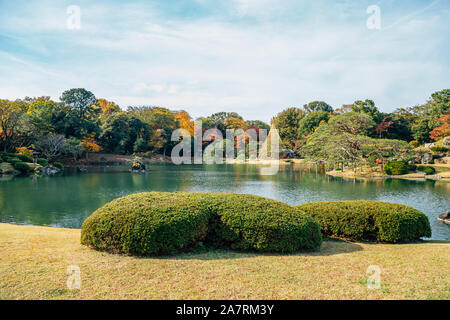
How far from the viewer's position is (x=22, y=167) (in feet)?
91.8

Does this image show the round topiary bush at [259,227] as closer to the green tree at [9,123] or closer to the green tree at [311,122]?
the green tree at [9,123]

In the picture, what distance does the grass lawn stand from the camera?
10.3ft

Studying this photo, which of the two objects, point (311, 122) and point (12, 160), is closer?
point (12, 160)

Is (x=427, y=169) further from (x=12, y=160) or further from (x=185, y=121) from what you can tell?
(x=185, y=121)

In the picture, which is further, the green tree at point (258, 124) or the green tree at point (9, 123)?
the green tree at point (258, 124)

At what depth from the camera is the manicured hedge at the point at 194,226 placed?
4.38 meters

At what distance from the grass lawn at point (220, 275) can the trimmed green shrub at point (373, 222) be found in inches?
36.4

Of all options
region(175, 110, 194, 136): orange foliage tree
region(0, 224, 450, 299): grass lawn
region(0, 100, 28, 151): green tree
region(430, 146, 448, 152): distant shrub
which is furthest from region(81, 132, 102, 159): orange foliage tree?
region(430, 146, 448, 152): distant shrub

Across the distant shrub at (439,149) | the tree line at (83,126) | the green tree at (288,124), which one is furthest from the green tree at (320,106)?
the distant shrub at (439,149)

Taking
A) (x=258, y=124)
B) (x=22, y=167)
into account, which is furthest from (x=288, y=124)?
(x=22, y=167)

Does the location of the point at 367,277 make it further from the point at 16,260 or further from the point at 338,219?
the point at 16,260

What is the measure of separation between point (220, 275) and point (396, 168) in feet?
89.6
